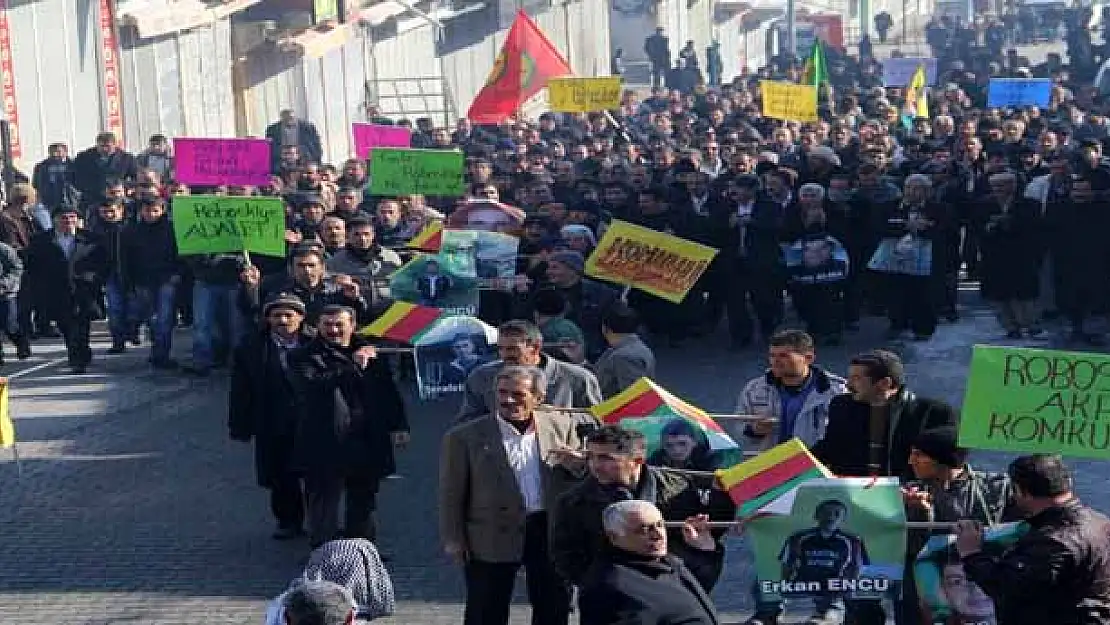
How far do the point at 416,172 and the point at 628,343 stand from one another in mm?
8654

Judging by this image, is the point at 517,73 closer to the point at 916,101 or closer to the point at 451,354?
the point at 916,101

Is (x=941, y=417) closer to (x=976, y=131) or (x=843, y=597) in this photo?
(x=843, y=597)

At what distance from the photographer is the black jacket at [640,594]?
6.57 meters

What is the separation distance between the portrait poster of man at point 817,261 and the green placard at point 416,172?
11.1ft

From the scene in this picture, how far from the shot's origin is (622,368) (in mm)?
10734

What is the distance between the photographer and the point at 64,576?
11398 mm

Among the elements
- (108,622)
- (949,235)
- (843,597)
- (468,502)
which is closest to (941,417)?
(843,597)

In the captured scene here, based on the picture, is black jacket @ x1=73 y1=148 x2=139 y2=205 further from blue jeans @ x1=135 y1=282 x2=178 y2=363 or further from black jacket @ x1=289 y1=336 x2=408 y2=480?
black jacket @ x1=289 y1=336 x2=408 y2=480

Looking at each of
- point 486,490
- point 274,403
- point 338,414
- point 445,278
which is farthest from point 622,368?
point 445,278

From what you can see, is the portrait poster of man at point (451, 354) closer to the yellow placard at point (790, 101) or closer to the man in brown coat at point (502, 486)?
the man in brown coat at point (502, 486)

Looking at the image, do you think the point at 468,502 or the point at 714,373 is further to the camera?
the point at 714,373

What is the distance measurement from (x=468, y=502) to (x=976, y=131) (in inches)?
584

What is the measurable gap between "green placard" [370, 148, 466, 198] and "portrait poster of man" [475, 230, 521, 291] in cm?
335

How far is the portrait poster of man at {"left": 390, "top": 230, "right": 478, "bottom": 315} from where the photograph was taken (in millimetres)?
15109
